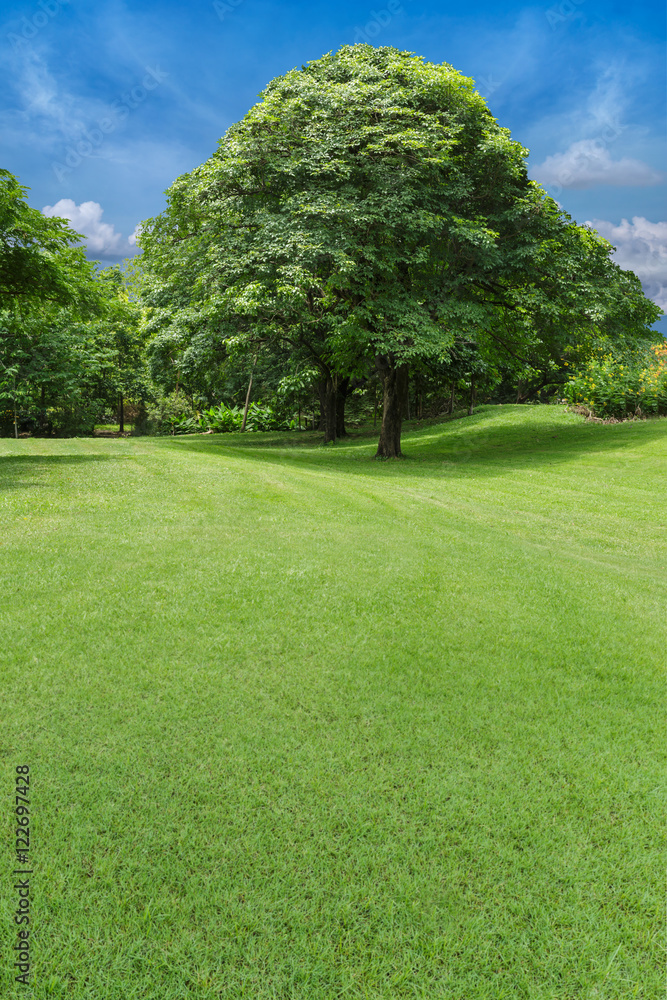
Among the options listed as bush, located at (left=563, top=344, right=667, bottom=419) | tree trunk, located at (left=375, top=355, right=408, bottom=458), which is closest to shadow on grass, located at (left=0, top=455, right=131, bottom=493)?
tree trunk, located at (left=375, top=355, right=408, bottom=458)

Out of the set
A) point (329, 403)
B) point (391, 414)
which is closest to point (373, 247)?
point (391, 414)

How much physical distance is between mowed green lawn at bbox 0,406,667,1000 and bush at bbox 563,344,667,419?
48.9ft

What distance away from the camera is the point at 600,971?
2.07 metres

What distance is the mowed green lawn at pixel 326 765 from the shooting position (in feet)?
6.81

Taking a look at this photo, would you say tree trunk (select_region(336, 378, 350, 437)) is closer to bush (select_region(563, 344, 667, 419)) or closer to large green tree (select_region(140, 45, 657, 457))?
large green tree (select_region(140, 45, 657, 457))

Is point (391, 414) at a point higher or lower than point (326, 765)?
higher

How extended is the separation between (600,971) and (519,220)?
659 inches

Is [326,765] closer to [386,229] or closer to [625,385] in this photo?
[386,229]

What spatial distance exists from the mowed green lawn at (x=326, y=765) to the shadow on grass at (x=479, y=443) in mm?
9141

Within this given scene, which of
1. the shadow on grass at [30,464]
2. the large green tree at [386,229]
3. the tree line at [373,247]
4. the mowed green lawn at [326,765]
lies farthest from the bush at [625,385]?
the mowed green lawn at [326,765]

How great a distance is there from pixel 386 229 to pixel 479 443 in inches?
332

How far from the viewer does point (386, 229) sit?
14336 millimetres

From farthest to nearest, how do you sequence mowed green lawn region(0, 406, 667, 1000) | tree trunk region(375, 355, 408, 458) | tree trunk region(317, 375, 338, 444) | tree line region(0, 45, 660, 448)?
1. tree trunk region(317, 375, 338, 444)
2. tree trunk region(375, 355, 408, 458)
3. tree line region(0, 45, 660, 448)
4. mowed green lawn region(0, 406, 667, 1000)

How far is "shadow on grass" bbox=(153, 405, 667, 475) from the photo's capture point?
1606 cm
